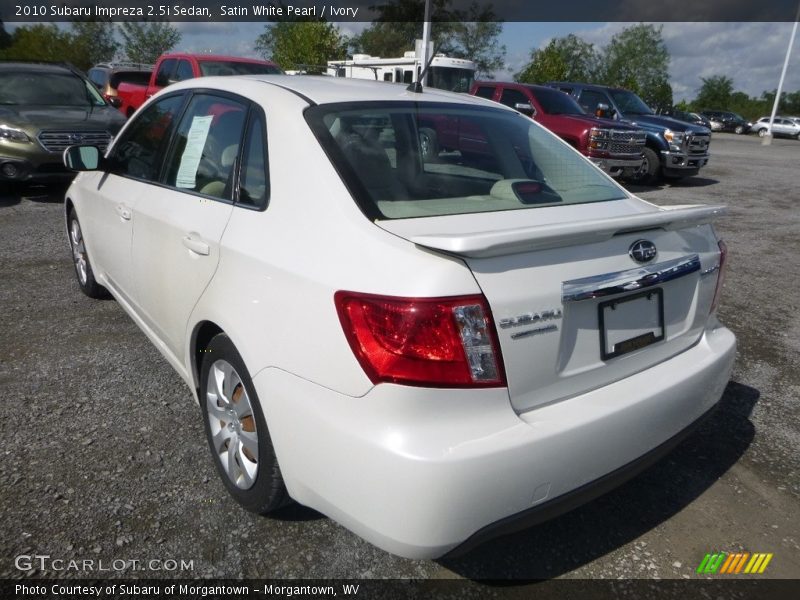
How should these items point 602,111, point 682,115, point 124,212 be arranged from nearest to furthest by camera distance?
point 124,212 < point 602,111 < point 682,115

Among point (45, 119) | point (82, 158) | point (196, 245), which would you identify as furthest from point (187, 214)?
point (45, 119)

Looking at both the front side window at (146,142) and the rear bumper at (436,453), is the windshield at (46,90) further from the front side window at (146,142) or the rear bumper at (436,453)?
the rear bumper at (436,453)

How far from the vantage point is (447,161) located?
8.37 ft

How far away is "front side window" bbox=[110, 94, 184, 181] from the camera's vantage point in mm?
3158

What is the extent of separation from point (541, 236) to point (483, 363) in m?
0.41

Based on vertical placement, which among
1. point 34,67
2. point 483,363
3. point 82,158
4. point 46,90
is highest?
point 34,67

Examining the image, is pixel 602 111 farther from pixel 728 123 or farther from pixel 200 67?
pixel 728 123

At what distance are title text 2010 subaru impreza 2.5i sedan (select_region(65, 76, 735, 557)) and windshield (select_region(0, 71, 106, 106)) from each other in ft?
24.9

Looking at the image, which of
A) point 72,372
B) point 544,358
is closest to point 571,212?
point 544,358

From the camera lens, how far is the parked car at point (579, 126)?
10.6 m

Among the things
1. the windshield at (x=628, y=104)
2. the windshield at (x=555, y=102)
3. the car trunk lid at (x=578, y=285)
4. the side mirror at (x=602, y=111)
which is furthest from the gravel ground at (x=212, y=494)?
the windshield at (x=628, y=104)

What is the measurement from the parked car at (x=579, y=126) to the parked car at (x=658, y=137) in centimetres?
81

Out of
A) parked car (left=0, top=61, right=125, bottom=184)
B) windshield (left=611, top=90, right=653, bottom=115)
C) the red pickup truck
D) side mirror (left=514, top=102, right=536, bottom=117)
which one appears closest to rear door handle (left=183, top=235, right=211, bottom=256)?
parked car (left=0, top=61, right=125, bottom=184)

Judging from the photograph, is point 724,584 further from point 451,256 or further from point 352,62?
point 352,62
